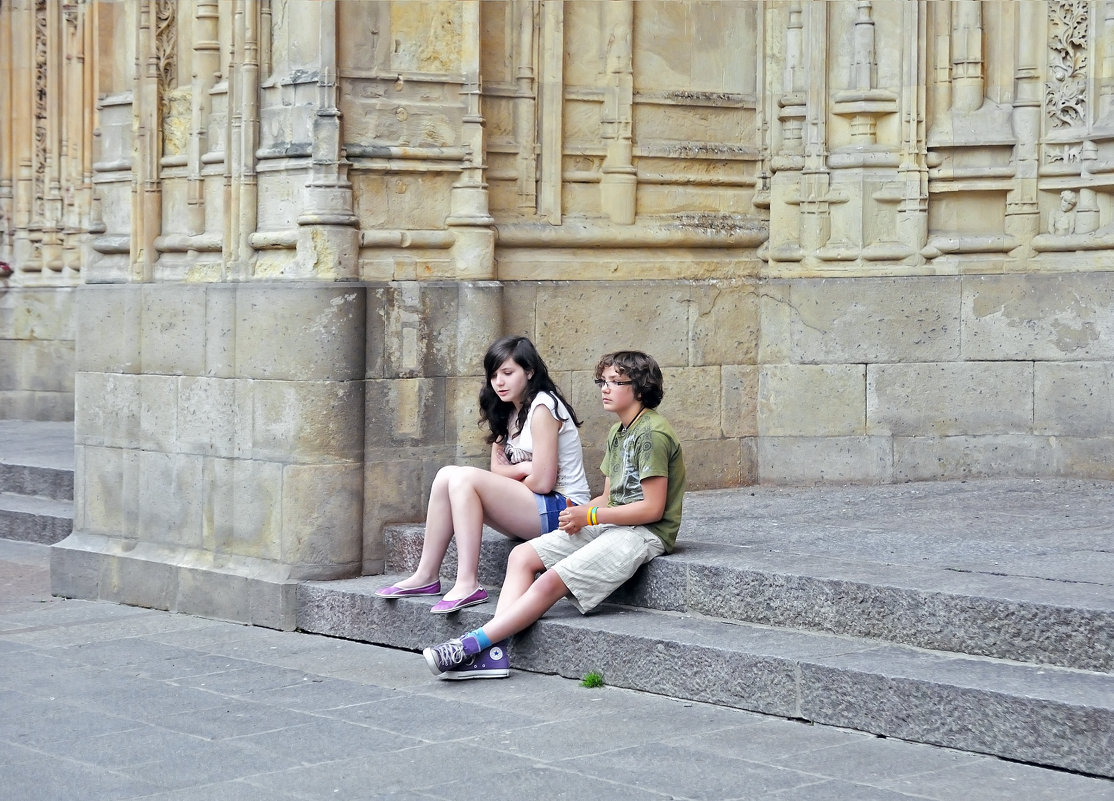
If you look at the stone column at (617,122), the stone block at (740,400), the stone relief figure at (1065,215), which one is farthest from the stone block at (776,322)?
the stone relief figure at (1065,215)

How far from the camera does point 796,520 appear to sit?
7.43 metres

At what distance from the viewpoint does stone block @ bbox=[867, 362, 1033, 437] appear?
852 cm

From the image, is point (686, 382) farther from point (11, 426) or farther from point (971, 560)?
point (11, 426)

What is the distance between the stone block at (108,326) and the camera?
826 cm

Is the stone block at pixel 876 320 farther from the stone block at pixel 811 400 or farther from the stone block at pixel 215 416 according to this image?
the stone block at pixel 215 416

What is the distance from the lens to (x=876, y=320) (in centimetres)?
865

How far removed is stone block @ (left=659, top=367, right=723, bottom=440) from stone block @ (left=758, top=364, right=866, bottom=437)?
302 millimetres

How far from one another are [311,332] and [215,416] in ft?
2.55

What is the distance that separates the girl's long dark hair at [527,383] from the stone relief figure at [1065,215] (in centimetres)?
318

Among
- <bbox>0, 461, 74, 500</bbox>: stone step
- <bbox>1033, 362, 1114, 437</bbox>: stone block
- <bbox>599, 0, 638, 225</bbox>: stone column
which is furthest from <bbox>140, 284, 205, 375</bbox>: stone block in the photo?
<bbox>1033, 362, 1114, 437</bbox>: stone block

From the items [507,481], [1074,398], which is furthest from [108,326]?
[1074,398]

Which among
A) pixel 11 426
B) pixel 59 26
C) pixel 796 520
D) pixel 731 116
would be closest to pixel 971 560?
pixel 796 520

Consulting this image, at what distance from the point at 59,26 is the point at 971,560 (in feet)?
36.3

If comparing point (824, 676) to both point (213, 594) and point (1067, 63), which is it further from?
point (1067, 63)
